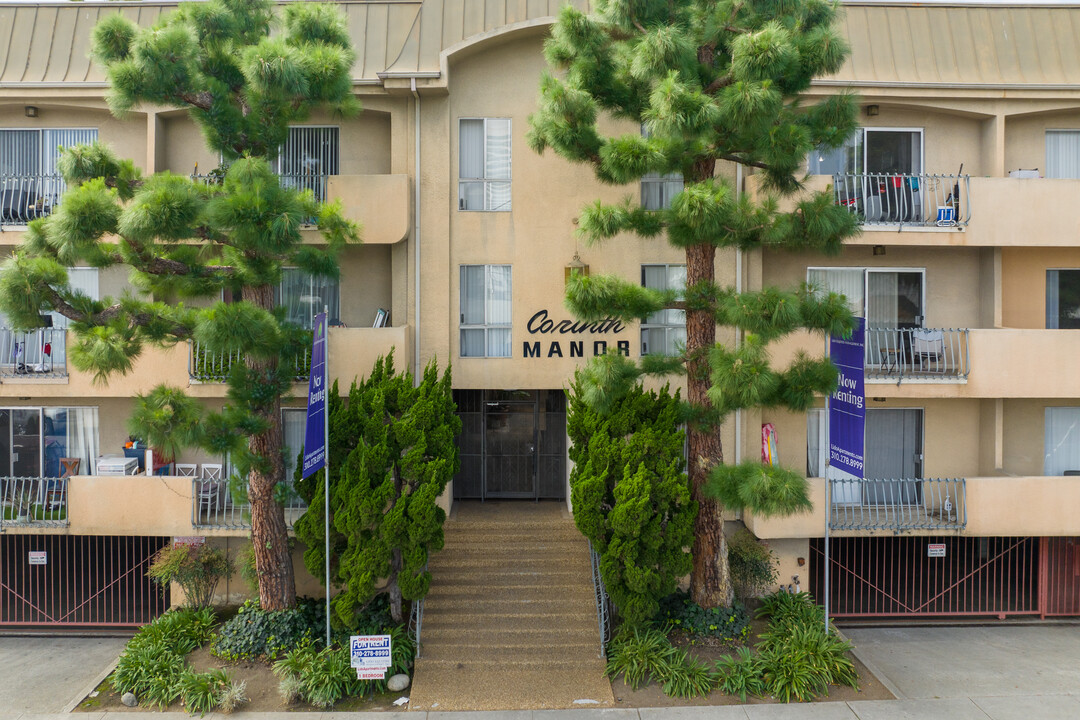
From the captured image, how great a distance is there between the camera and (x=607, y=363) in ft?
33.3

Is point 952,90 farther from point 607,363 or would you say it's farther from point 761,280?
point 607,363

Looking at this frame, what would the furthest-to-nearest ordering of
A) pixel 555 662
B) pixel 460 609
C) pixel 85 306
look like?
pixel 460 609 < pixel 555 662 < pixel 85 306

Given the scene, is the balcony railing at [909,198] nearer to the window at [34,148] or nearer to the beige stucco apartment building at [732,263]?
the beige stucco apartment building at [732,263]

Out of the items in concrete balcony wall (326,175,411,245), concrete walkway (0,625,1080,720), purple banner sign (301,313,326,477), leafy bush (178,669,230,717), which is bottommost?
concrete walkway (0,625,1080,720)

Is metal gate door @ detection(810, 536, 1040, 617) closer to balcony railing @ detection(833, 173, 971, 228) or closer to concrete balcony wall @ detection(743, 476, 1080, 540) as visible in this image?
concrete balcony wall @ detection(743, 476, 1080, 540)

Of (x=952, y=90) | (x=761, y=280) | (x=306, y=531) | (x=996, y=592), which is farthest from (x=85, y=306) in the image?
(x=996, y=592)

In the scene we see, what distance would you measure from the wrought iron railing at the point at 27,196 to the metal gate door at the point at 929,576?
14187 mm

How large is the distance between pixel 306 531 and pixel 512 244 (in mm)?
5858

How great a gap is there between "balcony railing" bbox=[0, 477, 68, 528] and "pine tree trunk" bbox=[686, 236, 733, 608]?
32.2 ft

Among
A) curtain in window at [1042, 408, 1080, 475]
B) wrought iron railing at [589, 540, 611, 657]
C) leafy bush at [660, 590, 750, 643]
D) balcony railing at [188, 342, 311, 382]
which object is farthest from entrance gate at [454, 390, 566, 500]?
curtain in window at [1042, 408, 1080, 475]

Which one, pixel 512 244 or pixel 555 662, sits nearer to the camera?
pixel 555 662

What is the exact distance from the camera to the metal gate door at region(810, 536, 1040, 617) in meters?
13.5

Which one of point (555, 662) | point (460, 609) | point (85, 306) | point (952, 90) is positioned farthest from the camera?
point (952, 90)

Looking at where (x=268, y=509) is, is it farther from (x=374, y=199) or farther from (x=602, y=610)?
(x=374, y=199)
